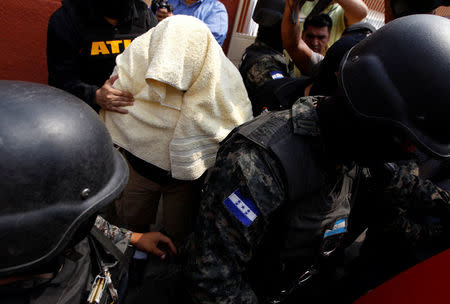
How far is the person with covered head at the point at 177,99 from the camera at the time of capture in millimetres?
1219

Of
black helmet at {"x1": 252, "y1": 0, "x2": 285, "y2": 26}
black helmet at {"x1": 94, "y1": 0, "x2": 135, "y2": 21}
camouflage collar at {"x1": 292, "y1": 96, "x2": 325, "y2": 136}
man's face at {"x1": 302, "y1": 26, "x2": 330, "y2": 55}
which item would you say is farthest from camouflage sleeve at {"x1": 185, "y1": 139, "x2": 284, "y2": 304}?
man's face at {"x1": 302, "y1": 26, "x2": 330, "y2": 55}

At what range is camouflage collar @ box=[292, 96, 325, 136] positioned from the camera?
109 centimetres

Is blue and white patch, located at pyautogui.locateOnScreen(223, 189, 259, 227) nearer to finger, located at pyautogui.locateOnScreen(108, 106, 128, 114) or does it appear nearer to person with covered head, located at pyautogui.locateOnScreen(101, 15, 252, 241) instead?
person with covered head, located at pyautogui.locateOnScreen(101, 15, 252, 241)

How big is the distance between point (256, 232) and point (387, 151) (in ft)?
1.87

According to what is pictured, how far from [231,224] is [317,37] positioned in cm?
232

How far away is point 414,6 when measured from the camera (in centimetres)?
187

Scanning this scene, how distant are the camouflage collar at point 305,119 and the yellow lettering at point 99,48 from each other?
3.94ft

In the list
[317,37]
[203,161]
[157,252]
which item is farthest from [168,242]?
→ [317,37]

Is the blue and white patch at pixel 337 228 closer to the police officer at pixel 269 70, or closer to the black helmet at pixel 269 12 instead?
the police officer at pixel 269 70

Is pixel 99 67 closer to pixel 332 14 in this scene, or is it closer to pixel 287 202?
pixel 287 202

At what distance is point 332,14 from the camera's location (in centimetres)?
292

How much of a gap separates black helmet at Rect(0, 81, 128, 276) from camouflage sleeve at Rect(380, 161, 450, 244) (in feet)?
4.98

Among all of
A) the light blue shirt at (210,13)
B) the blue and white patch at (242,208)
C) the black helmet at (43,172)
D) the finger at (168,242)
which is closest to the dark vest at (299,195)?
the blue and white patch at (242,208)

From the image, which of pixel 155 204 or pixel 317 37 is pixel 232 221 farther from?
pixel 317 37
